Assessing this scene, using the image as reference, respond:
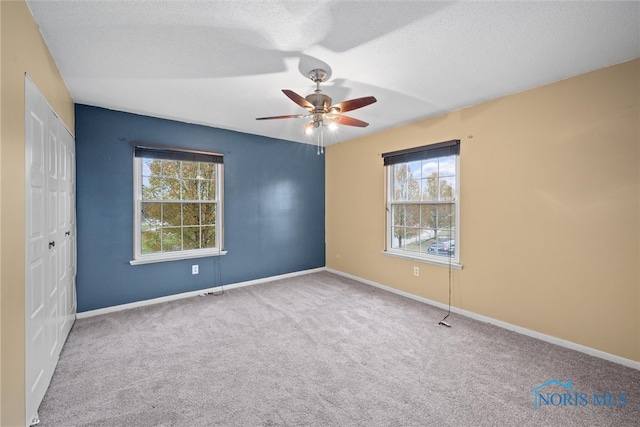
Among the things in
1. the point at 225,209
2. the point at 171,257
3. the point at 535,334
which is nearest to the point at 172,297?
the point at 171,257

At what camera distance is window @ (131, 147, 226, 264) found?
3.59m

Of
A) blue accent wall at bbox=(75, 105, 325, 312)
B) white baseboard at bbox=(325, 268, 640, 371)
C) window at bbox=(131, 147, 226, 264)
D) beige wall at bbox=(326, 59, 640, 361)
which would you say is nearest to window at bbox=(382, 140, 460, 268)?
beige wall at bbox=(326, 59, 640, 361)

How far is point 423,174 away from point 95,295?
4.35 m

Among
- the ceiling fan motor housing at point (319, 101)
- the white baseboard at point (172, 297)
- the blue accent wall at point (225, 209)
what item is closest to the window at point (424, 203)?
the blue accent wall at point (225, 209)

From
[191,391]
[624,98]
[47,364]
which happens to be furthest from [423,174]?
[47,364]

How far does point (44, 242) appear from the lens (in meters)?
1.92

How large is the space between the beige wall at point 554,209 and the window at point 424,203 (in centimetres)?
13

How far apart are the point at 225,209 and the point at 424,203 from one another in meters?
Answer: 2.87

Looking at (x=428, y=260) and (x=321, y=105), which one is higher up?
(x=321, y=105)

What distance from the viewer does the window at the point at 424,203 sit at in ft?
11.3

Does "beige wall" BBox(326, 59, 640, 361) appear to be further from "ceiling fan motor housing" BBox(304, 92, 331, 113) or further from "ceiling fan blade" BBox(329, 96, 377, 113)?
A: "ceiling fan motor housing" BBox(304, 92, 331, 113)

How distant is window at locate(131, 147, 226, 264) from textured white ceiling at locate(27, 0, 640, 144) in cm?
89

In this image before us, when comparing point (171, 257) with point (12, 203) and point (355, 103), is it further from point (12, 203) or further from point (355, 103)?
point (355, 103)

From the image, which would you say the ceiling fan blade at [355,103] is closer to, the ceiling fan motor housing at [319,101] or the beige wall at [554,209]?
the ceiling fan motor housing at [319,101]
